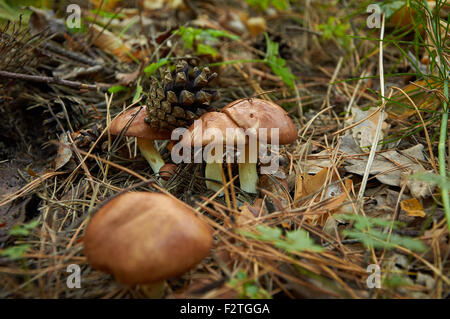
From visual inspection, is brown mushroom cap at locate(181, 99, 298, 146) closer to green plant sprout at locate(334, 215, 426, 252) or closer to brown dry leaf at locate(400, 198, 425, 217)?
green plant sprout at locate(334, 215, 426, 252)

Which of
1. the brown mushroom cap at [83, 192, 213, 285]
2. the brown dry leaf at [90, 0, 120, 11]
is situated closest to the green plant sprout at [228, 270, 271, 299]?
the brown mushroom cap at [83, 192, 213, 285]

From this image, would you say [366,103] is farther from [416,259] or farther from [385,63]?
[416,259]

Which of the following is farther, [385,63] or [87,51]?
[385,63]

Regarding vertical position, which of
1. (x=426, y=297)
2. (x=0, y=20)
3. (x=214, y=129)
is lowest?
(x=426, y=297)

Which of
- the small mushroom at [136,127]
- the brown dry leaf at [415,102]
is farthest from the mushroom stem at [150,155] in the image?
the brown dry leaf at [415,102]

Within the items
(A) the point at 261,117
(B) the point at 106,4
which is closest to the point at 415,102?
(A) the point at 261,117

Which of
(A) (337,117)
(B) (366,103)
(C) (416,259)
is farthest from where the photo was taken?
(B) (366,103)

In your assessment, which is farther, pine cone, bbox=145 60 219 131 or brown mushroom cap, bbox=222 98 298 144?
pine cone, bbox=145 60 219 131
